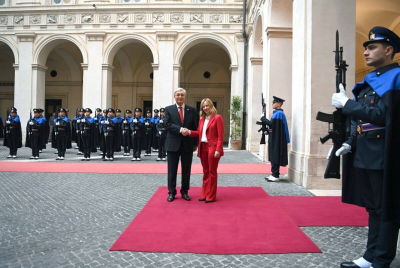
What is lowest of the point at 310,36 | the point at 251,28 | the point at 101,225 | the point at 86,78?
the point at 101,225

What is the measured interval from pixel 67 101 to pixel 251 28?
50.8 feet

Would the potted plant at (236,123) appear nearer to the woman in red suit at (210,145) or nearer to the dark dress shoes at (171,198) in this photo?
the woman in red suit at (210,145)

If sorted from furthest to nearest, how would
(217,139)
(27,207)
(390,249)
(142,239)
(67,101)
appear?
1. (67,101)
2. (217,139)
3. (27,207)
4. (142,239)
5. (390,249)

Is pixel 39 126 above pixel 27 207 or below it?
above

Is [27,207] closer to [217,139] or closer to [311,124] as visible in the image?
[217,139]

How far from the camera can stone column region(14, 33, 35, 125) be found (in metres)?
18.1

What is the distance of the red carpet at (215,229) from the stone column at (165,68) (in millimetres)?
12743

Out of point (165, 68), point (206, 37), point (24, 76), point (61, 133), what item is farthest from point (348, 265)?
point (24, 76)

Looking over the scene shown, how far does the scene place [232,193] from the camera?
5.85 meters

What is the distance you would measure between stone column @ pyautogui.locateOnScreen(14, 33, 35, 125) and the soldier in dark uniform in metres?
19.1

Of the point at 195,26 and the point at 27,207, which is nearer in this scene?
the point at 27,207

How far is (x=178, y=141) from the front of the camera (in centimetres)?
518

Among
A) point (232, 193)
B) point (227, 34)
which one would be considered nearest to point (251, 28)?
point (227, 34)

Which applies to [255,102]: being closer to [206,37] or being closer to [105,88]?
[206,37]
